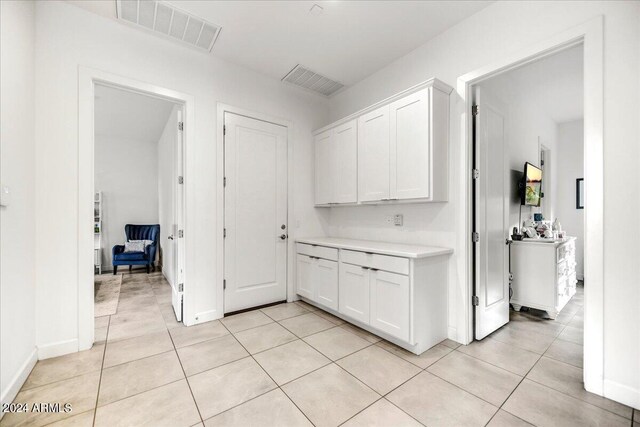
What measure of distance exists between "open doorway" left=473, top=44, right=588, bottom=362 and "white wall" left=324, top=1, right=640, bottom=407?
20 cm

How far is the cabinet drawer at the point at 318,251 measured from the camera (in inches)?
121

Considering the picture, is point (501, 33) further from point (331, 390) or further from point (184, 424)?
point (184, 424)

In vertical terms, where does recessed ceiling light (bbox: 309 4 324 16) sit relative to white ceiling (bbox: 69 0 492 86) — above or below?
below

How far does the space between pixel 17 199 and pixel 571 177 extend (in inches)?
295

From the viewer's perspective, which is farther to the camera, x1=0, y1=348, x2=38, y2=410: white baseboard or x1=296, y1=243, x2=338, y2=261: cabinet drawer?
x1=296, y1=243, x2=338, y2=261: cabinet drawer

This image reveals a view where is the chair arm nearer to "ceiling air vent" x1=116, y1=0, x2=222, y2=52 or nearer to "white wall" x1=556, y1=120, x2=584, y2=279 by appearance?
"ceiling air vent" x1=116, y1=0, x2=222, y2=52

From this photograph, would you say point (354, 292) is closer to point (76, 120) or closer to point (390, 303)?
point (390, 303)

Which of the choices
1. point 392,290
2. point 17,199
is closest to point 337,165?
point 392,290

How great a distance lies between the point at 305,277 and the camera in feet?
11.7

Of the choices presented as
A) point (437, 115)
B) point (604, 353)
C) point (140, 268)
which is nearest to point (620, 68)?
point (437, 115)

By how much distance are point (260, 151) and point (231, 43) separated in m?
1.18

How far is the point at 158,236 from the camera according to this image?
6258mm

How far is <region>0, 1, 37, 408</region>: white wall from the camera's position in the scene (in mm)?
1699

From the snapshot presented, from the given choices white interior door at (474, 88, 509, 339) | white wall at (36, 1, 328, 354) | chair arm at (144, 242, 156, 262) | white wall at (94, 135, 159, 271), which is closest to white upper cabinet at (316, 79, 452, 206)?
white interior door at (474, 88, 509, 339)
